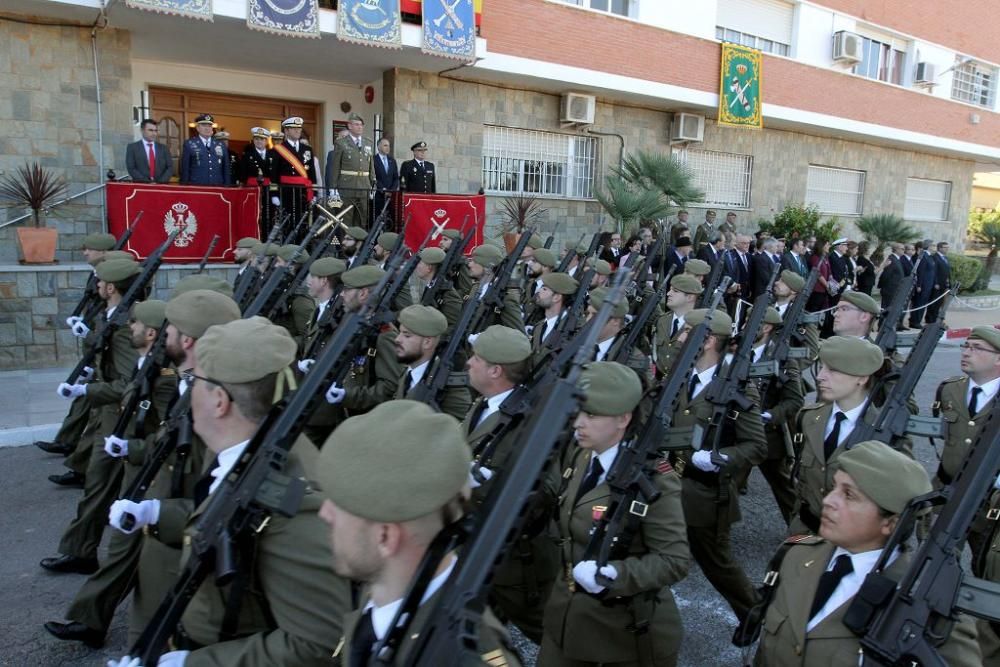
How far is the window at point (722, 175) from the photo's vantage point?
1836 centimetres

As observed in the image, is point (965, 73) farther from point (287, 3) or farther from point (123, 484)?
point (123, 484)

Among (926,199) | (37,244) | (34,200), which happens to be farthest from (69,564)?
(926,199)

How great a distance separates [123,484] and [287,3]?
341 inches

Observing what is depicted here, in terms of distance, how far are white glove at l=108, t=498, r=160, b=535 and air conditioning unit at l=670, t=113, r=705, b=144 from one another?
652 inches

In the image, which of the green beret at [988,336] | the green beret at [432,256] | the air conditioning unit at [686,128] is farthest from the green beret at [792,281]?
the air conditioning unit at [686,128]

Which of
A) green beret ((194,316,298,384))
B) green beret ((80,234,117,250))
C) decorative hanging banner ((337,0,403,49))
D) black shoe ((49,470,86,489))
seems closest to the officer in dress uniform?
decorative hanging banner ((337,0,403,49))

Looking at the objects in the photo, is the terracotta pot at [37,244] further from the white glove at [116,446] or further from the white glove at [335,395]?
the white glove at [116,446]

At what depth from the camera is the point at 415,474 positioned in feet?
5.11

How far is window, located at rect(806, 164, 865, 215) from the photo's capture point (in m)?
21.0

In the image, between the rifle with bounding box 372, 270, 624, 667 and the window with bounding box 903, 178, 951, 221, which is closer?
the rifle with bounding box 372, 270, 624, 667

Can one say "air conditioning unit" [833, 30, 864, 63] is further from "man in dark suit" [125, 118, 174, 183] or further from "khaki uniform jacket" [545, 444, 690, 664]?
"khaki uniform jacket" [545, 444, 690, 664]

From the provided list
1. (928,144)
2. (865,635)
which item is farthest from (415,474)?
A: (928,144)

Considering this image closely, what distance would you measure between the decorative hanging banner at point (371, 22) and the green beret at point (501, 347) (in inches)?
351

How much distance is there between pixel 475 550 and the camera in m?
1.43
